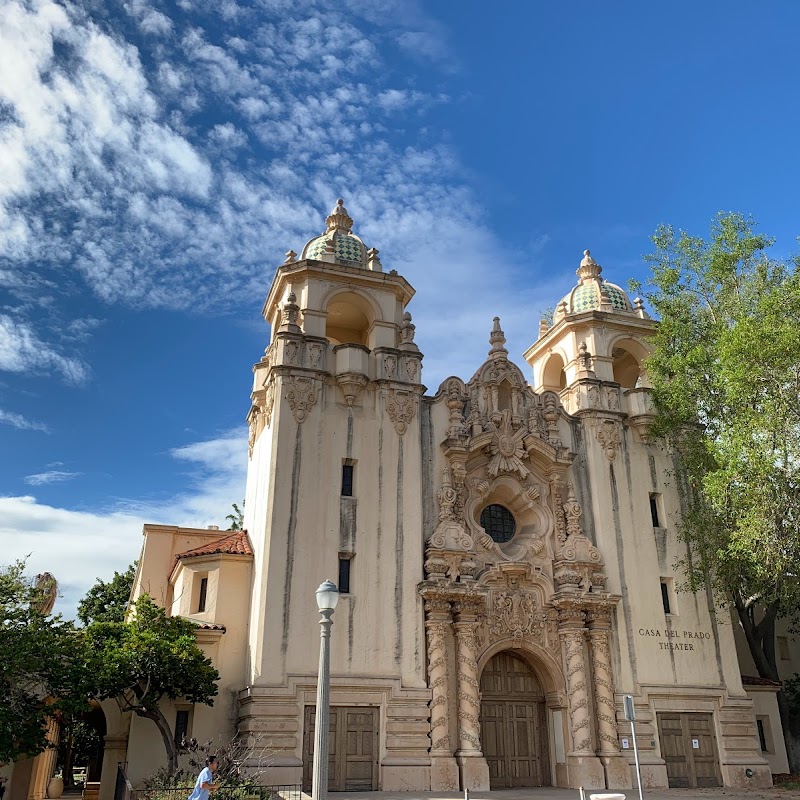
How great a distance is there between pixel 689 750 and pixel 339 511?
44.3 feet

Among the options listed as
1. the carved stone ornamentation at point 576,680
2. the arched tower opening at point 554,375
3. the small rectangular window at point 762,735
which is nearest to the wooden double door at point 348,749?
the carved stone ornamentation at point 576,680

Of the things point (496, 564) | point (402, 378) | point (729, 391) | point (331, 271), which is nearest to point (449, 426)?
point (402, 378)

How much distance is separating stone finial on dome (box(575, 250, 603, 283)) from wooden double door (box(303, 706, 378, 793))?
1993 cm

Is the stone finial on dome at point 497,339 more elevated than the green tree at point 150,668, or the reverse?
the stone finial on dome at point 497,339

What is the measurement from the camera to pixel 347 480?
24.6 metres

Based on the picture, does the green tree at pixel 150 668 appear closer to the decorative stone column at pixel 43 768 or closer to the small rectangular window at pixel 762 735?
the decorative stone column at pixel 43 768

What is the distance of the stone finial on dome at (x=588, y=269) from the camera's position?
33062 mm

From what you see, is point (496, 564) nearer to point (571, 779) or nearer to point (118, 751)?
point (571, 779)

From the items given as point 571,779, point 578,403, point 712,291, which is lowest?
point 571,779

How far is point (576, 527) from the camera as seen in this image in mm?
26062

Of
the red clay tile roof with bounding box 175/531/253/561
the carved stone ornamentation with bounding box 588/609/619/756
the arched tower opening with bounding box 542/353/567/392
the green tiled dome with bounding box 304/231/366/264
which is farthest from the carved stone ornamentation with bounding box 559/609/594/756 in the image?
the green tiled dome with bounding box 304/231/366/264

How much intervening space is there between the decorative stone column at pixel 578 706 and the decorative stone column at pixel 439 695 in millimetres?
3821

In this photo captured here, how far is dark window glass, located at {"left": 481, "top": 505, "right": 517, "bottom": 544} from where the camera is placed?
87.2 feet

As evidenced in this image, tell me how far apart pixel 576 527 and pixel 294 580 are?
9.72 meters
